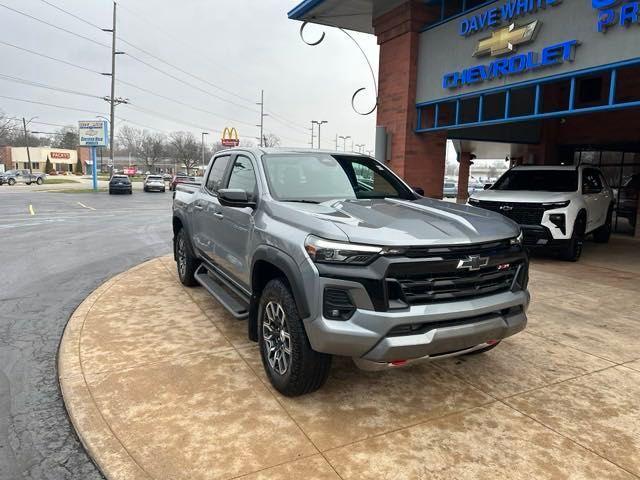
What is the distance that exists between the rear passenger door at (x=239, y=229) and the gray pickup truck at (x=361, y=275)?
0.03 metres

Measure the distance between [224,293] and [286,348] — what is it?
168 centimetres

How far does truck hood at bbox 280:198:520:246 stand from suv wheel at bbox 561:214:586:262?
6113 mm

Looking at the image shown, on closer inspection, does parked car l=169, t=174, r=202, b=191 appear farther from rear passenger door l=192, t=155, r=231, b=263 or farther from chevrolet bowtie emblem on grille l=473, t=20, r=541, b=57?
chevrolet bowtie emblem on grille l=473, t=20, r=541, b=57

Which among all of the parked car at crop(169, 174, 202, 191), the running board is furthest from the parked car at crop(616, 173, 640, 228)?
the running board

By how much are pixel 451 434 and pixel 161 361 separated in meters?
2.51

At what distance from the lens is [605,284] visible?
751cm

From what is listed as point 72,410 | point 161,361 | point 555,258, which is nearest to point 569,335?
point 161,361

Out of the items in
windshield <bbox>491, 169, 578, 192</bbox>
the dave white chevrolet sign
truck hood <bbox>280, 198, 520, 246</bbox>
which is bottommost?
truck hood <bbox>280, 198, 520, 246</bbox>

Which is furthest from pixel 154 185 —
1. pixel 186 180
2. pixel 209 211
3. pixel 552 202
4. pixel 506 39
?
pixel 209 211

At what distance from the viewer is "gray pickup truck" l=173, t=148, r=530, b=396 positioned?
9.87 ft

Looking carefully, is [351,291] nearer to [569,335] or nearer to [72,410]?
[72,410]

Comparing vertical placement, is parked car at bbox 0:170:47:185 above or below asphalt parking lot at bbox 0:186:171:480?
above

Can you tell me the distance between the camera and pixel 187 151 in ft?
279

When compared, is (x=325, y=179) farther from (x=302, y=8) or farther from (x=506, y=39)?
(x=302, y=8)
